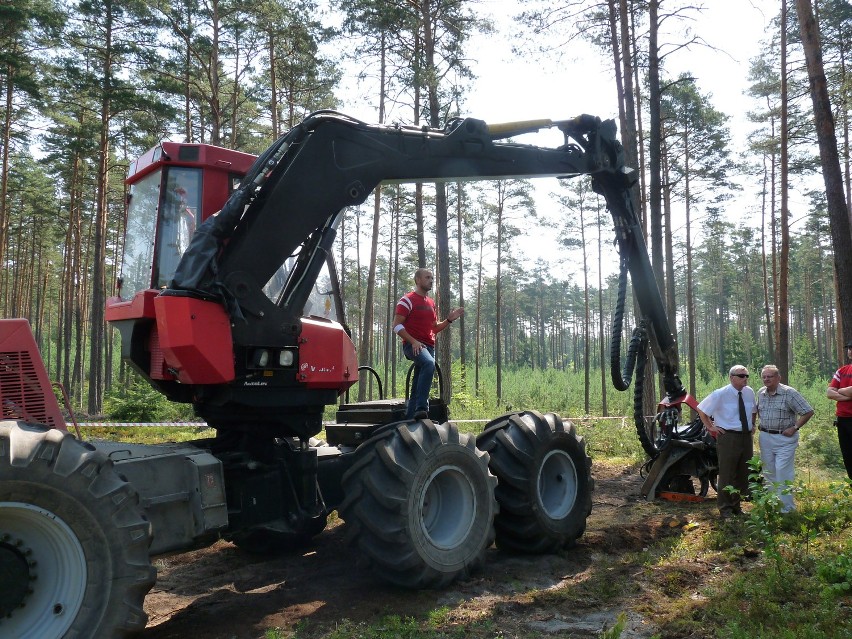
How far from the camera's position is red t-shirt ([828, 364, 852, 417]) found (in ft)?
27.6

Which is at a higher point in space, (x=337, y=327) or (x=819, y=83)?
(x=819, y=83)

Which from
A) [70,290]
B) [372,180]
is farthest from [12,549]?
[70,290]

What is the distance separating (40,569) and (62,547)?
0.16m

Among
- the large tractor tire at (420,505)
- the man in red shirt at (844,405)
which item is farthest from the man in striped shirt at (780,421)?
the large tractor tire at (420,505)

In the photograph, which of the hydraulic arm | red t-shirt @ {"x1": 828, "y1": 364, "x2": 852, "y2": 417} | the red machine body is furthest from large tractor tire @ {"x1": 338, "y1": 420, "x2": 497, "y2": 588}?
red t-shirt @ {"x1": 828, "y1": 364, "x2": 852, "y2": 417}

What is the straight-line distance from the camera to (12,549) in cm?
373

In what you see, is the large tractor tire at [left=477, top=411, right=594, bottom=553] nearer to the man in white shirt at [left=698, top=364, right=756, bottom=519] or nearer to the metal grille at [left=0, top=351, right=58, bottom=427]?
the man in white shirt at [left=698, top=364, right=756, bottom=519]

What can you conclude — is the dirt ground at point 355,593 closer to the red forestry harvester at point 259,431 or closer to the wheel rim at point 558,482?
the red forestry harvester at point 259,431

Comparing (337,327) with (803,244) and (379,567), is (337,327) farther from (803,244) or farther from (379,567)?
(803,244)

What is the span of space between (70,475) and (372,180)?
3.34 metres

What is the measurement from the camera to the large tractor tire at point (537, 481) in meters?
6.41

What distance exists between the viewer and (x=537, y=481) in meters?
6.47

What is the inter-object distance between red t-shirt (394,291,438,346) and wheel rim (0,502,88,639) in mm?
3449

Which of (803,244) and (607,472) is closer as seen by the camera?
(607,472)
